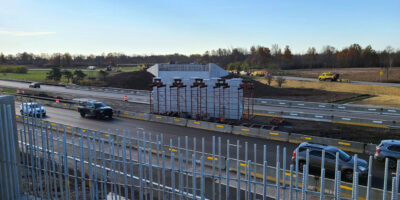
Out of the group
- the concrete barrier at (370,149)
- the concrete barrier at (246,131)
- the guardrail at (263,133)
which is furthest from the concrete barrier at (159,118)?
the concrete barrier at (370,149)

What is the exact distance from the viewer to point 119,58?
7844 inches

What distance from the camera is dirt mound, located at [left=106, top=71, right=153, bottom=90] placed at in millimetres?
62509

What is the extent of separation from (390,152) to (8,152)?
57.6 feet

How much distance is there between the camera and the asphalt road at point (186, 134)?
1810 centimetres

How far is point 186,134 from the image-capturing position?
2402cm

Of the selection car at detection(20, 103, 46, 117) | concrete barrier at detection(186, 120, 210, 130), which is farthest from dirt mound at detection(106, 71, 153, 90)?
concrete barrier at detection(186, 120, 210, 130)

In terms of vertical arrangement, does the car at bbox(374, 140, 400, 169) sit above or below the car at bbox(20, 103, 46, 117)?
below

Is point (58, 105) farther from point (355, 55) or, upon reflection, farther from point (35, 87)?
point (355, 55)

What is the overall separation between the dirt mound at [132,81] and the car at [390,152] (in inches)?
1876

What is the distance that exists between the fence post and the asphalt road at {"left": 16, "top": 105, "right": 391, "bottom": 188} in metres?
7.48

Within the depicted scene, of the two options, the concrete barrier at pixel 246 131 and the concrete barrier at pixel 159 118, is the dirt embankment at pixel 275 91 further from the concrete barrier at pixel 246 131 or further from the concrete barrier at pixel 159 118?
the concrete barrier at pixel 246 131

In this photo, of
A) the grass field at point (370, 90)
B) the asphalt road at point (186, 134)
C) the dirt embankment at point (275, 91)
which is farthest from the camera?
the dirt embankment at point (275, 91)

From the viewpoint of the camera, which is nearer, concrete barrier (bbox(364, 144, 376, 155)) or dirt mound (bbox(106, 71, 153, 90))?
concrete barrier (bbox(364, 144, 376, 155))

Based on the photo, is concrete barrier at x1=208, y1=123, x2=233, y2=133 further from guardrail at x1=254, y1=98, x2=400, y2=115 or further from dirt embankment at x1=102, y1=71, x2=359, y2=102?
guardrail at x1=254, y1=98, x2=400, y2=115
